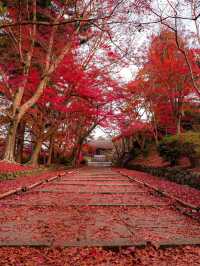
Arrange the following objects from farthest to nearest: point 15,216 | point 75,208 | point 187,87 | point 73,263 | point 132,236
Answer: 1. point 187,87
2. point 75,208
3. point 15,216
4. point 132,236
5. point 73,263

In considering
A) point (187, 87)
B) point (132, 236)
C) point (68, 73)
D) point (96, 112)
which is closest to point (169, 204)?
point (132, 236)

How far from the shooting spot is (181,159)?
14000 millimetres

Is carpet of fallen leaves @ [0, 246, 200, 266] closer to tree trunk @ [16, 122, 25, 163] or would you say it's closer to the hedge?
the hedge

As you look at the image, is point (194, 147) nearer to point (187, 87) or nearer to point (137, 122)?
point (187, 87)

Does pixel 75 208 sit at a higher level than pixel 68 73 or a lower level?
lower

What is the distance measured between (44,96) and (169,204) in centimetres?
1253

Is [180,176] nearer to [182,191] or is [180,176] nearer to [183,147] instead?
[183,147]

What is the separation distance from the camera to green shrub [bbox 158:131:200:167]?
11.1 metres

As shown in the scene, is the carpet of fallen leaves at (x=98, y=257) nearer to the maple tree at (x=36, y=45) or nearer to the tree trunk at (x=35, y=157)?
the maple tree at (x=36, y=45)

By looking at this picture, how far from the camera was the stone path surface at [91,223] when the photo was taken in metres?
3.59

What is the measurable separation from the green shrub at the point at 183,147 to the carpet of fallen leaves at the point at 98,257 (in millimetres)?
7981

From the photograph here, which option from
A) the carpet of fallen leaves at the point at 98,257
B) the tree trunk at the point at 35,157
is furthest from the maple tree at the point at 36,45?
the carpet of fallen leaves at the point at 98,257

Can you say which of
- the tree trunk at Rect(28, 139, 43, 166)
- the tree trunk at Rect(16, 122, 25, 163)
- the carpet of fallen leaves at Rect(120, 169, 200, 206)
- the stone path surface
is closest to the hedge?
the carpet of fallen leaves at Rect(120, 169, 200, 206)

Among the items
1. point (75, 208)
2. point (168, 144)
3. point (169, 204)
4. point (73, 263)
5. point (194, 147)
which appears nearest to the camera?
point (73, 263)
